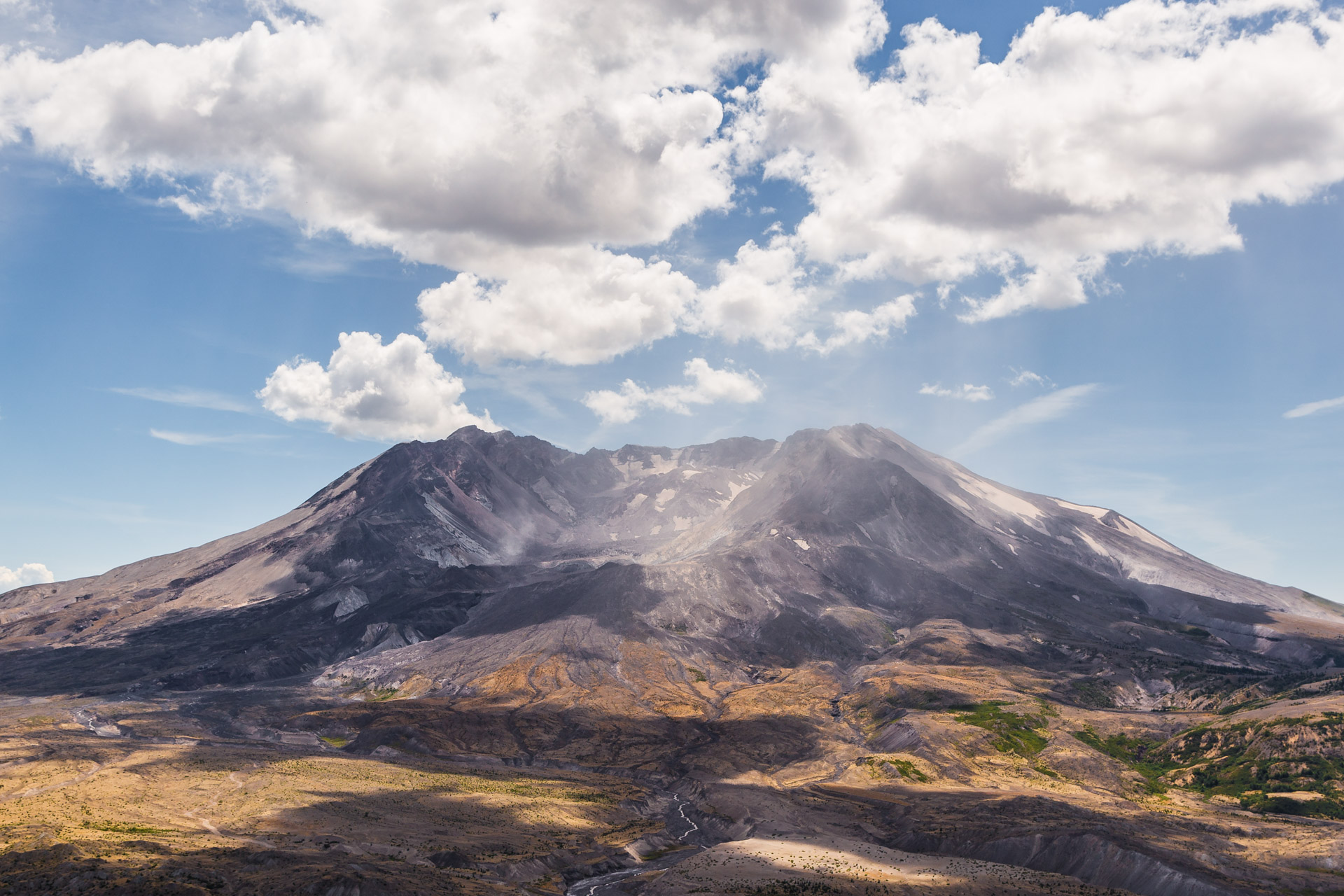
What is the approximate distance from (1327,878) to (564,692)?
5916 inches

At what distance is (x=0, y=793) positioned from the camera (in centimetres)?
9694

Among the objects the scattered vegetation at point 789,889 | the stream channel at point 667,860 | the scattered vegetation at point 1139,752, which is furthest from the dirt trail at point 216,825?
the scattered vegetation at point 1139,752

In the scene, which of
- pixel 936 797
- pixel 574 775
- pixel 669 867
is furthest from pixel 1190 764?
pixel 574 775

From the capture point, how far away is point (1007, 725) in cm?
15538

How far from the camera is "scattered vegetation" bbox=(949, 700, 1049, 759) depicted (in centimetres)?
14588

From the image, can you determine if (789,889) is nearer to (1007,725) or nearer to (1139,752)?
(1139,752)

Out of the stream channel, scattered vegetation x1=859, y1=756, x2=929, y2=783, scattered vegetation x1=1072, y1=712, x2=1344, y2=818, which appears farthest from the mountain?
scattered vegetation x1=859, y1=756, x2=929, y2=783

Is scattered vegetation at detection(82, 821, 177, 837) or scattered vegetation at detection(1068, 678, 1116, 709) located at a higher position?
scattered vegetation at detection(82, 821, 177, 837)

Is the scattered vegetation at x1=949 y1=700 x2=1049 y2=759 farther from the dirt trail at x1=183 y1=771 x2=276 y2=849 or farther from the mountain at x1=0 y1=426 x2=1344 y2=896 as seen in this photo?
the dirt trail at x1=183 y1=771 x2=276 y2=849

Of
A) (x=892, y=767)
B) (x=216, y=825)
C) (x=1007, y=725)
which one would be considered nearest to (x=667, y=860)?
(x=216, y=825)

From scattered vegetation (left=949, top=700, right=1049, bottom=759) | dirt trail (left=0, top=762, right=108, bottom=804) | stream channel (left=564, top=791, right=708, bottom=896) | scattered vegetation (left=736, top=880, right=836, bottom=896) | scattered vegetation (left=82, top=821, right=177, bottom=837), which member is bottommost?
stream channel (left=564, top=791, right=708, bottom=896)

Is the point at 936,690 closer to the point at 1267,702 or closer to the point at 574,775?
the point at 1267,702

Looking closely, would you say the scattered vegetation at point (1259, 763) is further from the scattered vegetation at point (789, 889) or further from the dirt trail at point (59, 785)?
the dirt trail at point (59, 785)

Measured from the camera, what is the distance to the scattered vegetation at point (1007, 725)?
146m
